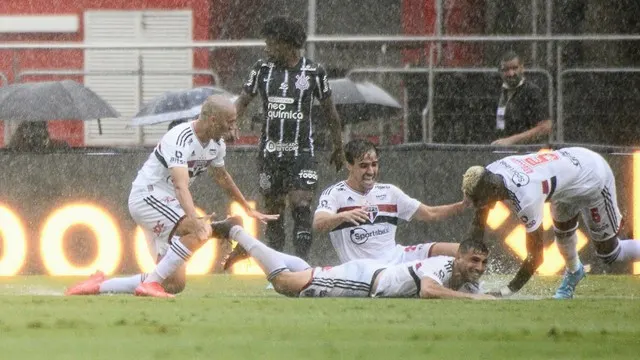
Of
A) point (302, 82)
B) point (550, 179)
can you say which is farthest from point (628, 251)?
point (302, 82)

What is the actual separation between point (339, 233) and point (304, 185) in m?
1.17

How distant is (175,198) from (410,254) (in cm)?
189

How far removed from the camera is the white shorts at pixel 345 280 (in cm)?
1204

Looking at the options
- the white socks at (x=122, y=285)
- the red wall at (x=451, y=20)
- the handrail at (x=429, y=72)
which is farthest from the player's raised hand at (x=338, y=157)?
the red wall at (x=451, y=20)

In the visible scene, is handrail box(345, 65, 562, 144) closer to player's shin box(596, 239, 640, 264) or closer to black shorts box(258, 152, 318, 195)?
black shorts box(258, 152, 318, 195)

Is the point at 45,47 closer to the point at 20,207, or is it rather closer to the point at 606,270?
the point at 20,207

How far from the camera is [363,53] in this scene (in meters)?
17.9

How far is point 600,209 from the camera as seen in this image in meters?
13.1

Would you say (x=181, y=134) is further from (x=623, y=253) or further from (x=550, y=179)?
(x=623, y=253)

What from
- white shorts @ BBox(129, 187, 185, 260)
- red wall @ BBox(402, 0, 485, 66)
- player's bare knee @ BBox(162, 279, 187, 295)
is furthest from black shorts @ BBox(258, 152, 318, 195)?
red wall @ BBox(402, 0, 485, 66)

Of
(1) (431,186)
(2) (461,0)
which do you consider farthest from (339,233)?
(2) (461,0)

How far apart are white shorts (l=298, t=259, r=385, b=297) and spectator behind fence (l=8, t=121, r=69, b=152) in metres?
5.39

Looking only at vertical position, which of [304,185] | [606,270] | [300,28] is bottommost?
[606,270]

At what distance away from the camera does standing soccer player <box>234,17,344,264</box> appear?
46.6ft
